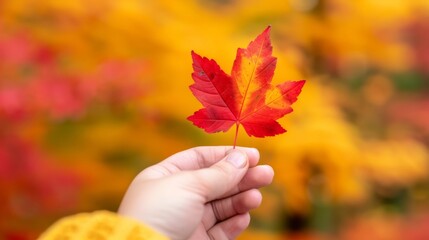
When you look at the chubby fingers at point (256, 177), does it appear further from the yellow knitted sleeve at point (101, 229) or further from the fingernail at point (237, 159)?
the yellow knitted sleeve at point (101, 229)

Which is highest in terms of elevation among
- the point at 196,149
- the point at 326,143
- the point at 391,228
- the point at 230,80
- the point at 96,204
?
the point at 230,80

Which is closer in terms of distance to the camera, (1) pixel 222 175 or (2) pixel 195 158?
→ (1) pixel 222 175

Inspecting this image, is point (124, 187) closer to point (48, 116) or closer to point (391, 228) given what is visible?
point (48, 116)

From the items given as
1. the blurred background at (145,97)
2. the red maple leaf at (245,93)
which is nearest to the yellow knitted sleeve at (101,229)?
the red maple leaf at (245,93)

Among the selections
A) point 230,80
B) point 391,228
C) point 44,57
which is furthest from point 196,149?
point 391,228

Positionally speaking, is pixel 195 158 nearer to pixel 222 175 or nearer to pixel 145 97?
pixel 222 175

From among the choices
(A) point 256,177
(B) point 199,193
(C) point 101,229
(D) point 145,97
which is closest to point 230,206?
(A) point 256,177

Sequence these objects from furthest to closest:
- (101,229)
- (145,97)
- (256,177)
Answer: (145,97)
(256,177)
(101,229)
